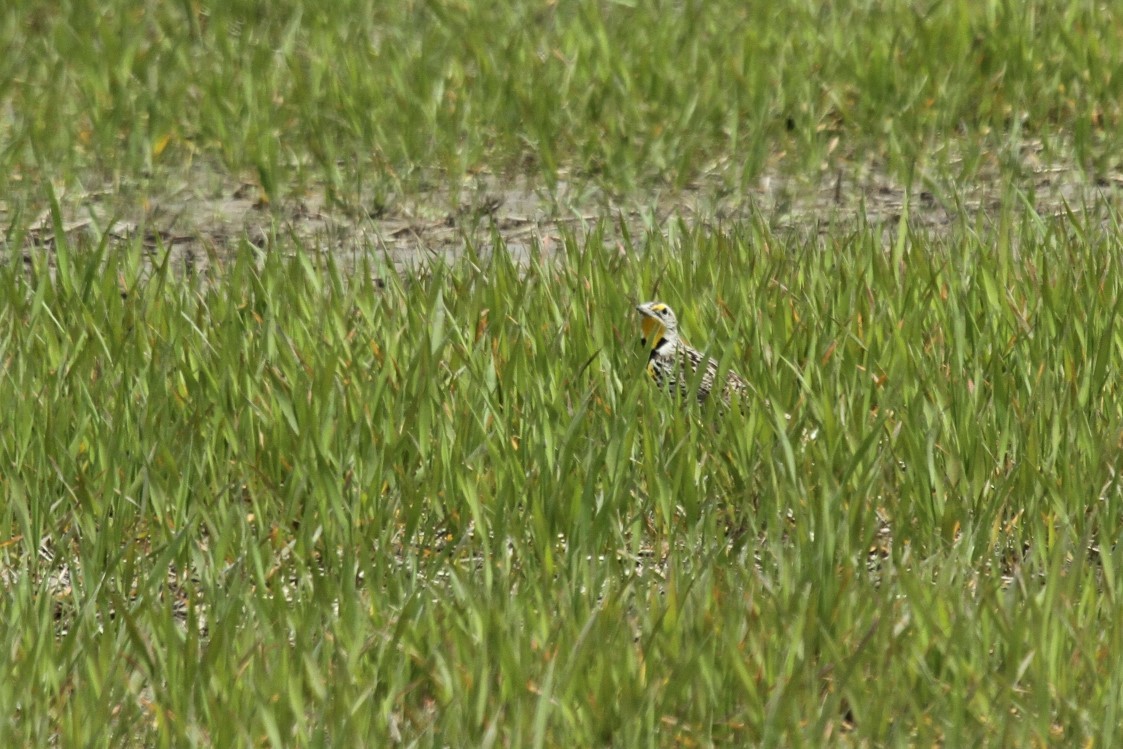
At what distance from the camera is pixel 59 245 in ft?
14.5

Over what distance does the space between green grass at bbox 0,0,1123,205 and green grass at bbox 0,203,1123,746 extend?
3.90 ft

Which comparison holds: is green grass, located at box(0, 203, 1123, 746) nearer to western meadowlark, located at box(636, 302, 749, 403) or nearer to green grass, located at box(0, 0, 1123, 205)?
western meadowlark, located at box(636, 302, 749, 403)

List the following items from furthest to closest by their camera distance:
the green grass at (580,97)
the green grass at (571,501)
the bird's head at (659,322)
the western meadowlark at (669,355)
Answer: the green grass at (580,97)
the bird's head at (659,322)
the western meadowlark at (669,355)
the green grass at (571,501)

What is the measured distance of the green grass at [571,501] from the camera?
256 cm

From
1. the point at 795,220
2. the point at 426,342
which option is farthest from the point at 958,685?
the point at 795,220

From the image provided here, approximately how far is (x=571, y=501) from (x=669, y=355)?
700 mm

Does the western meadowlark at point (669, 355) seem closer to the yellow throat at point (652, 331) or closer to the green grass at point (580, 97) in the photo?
the yellow throat at point (652, 331)

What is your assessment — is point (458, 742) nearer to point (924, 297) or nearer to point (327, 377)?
point (327, 377)

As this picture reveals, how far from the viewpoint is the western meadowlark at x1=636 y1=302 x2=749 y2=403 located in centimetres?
376

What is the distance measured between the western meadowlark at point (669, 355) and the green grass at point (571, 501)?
0.05 m

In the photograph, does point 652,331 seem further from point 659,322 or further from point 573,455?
point 573,455

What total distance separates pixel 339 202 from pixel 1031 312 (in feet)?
7.81

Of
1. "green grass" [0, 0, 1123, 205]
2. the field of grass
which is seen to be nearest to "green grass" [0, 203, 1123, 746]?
the field of grass

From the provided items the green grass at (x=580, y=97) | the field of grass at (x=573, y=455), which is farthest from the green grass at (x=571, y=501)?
the green grass at (x=580, y=97)
